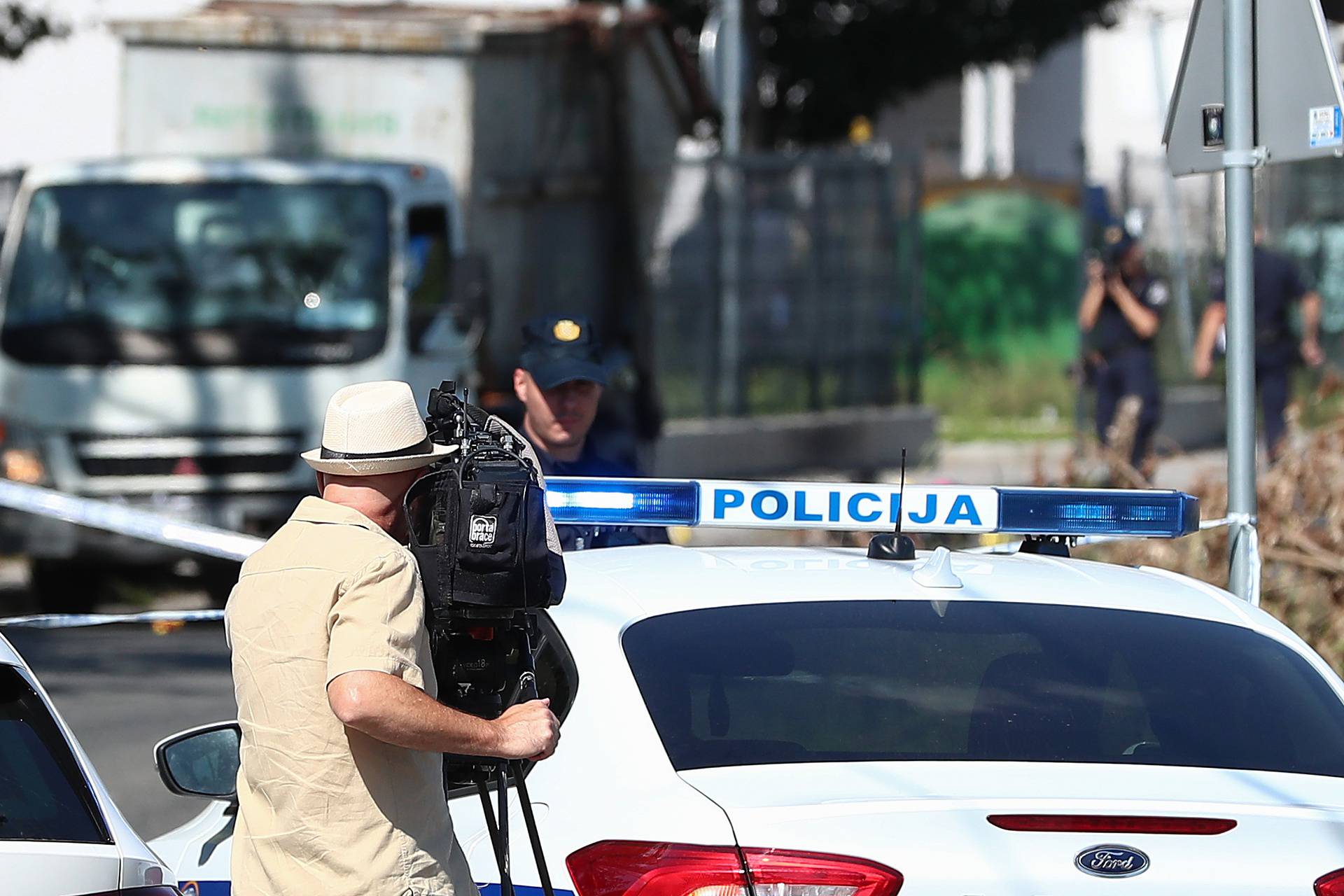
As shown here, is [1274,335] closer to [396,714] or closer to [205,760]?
[205,760]

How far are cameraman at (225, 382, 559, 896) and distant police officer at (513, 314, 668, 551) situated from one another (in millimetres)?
2641

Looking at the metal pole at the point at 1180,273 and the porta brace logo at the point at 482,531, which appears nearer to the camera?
the porta brace logo at the point at 482,531

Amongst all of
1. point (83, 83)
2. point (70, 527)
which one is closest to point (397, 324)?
point (70, 527)

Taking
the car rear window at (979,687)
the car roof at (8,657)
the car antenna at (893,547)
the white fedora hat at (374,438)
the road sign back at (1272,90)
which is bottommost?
the car rear window at (979,687)

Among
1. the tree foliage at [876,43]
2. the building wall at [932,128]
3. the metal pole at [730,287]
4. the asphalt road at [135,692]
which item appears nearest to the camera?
the asphalt road at [135,692]

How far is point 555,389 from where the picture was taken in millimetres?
5824

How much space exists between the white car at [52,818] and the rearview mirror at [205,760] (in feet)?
1.13

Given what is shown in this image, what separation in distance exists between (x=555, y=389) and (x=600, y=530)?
0.80 m

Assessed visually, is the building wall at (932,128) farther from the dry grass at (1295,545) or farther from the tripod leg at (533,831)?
the tripod leg at (533,831)

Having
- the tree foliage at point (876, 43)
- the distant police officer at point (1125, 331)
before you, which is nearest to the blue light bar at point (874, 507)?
the distant police officer at point (1125, 331)

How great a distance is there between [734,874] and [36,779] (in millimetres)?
1133

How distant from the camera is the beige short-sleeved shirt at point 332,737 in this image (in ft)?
9.72

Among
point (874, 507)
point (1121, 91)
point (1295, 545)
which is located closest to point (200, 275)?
point (1295, 545)

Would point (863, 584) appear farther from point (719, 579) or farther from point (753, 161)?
point (753, 161)
